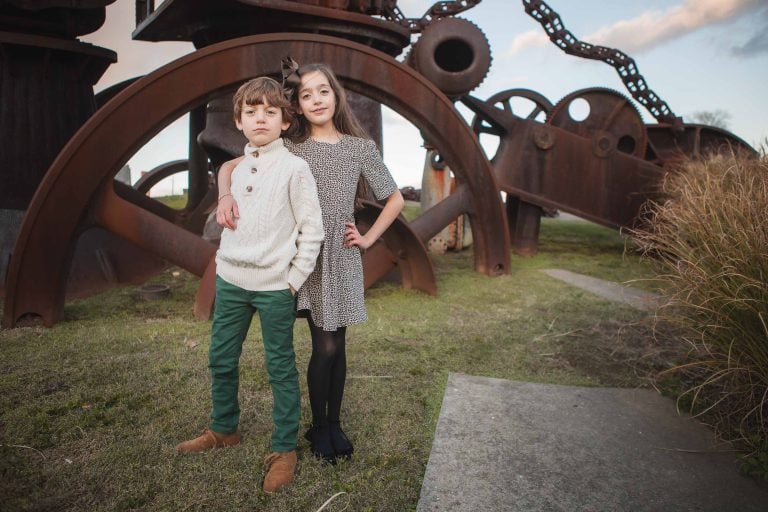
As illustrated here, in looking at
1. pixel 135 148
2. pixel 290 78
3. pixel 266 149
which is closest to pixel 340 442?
pixel 266 149

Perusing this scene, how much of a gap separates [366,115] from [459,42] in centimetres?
110

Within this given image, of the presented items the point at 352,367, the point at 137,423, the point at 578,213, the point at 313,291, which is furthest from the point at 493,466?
the point at 578,213

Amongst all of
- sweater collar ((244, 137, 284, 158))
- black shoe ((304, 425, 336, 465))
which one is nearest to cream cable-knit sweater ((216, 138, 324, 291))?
sweater collar ((244, 137, 284, 158))

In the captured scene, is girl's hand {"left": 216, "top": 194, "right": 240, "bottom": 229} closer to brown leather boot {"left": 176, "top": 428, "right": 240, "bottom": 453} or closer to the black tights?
the black tights

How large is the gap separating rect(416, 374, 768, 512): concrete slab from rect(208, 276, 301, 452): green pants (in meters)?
0.49

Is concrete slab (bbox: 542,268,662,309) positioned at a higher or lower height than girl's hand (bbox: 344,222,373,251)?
lower

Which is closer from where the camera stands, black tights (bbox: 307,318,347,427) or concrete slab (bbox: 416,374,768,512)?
concrete slab (bbox: 416,374,768,512)

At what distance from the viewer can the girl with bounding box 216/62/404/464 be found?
6.66ft

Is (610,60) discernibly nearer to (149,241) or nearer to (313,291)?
(149,241)

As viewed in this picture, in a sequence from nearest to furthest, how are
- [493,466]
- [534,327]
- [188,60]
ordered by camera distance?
[493,466]
[188,60]
[534,327]

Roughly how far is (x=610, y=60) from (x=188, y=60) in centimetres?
565

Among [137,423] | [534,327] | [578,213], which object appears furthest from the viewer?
[578,213]

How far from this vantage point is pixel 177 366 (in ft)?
9.34

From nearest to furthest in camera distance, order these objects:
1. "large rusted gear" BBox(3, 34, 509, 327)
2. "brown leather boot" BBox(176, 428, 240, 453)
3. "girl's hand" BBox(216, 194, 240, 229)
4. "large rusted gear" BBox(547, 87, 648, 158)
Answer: "girl's hand" BBox(216, 194, 240, 229) → "brown leather boot" BBox(176, 428, 240, 453) → "large rusted gear" BBox(3, 34, 509, 327) → "large rusted gear" BBox(547, 87, 648, 158)
